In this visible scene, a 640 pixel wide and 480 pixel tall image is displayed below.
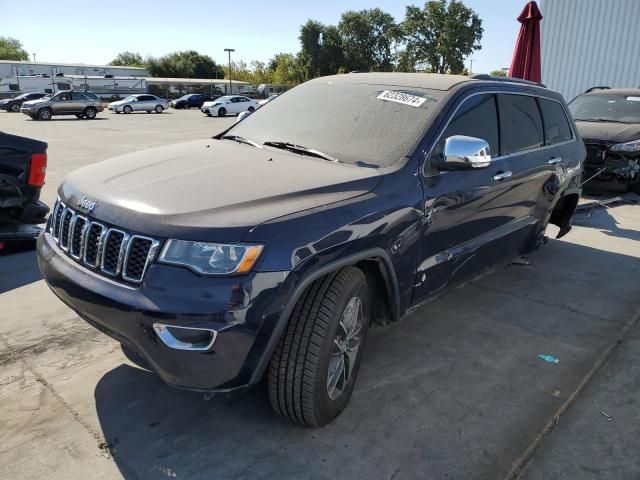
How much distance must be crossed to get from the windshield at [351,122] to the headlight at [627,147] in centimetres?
623

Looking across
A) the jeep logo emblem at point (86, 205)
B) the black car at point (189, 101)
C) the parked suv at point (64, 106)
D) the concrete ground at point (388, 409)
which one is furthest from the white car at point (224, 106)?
the jeep logo emblem at point (86, 205)

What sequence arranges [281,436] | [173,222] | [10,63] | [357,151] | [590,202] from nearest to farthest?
[173,222]
[281,436]
[357,151]
[590,202]
[10,63]

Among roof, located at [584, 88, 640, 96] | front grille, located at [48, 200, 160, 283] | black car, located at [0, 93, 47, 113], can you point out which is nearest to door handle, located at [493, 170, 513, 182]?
front grille, located at [48, 200, 160, 283]

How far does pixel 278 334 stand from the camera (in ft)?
7.62

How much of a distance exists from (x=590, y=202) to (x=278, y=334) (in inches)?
299

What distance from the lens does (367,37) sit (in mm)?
78188

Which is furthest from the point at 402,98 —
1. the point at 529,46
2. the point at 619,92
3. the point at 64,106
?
the point at 64,106

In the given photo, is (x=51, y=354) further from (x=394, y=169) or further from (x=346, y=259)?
(x=394, y=169)

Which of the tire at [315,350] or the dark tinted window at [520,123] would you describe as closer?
the tire at [315,350]

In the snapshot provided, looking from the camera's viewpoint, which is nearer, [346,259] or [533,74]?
[346,259]

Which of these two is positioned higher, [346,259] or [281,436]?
[346,259]

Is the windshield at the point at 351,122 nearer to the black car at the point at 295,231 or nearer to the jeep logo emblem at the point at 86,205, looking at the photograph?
the black car at the point at 295,231

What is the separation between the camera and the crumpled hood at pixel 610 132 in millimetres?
8383

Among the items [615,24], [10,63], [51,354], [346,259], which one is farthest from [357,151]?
[10,63]
